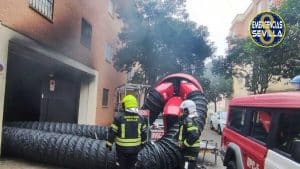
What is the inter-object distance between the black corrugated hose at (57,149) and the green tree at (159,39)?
→ 36.8 ft

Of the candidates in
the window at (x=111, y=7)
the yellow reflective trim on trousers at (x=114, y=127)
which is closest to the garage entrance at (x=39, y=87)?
the yellow reflective trim on trousers at (x=114, y=127)

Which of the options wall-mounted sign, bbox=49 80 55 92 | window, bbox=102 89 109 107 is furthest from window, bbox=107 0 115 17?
wall-mounted sign, bbox=49 80 55 92

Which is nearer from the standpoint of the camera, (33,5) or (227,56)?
(33,5)

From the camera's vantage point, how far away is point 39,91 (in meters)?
13.8

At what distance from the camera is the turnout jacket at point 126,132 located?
6648 millimetres

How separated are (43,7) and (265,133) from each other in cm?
780

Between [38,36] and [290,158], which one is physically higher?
[38,36]

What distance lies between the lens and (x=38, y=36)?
1060 cm

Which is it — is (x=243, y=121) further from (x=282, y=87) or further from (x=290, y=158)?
(x=282, y=87)

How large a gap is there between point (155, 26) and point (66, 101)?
20.1ft

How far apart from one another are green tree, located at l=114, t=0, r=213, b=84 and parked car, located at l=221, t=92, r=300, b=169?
1238 cm

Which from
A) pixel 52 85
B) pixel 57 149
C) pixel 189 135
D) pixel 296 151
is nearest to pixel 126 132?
pixel 189 135

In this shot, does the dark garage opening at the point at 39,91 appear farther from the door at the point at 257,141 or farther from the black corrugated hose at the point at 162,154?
the door at the point at 257,141

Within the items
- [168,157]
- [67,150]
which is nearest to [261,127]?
[168,157]
